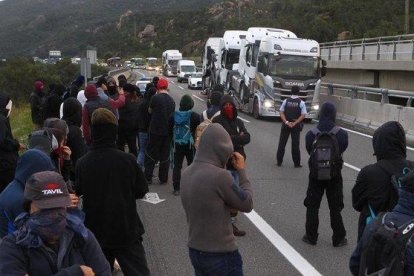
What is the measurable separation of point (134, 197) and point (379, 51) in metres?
34.1

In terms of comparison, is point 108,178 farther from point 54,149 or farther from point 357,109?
point 357,109

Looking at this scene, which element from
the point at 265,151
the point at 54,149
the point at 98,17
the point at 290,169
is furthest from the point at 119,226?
the point at 98,17

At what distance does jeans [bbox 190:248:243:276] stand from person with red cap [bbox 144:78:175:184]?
585cm

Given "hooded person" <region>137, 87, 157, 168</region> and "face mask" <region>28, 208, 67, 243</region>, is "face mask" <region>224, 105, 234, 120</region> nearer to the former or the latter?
"hooded person" <region>137, 87, 157, 168</region>

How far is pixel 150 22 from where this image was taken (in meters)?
161

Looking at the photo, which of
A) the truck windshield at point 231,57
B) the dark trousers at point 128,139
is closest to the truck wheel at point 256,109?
the truck windshield at point 231,57

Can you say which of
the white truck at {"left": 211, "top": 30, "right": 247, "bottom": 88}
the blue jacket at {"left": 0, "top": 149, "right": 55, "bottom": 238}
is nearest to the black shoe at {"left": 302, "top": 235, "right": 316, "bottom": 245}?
the blue jacket at {"left": 0, "top": 149, "right": 55, "bottom": 238}

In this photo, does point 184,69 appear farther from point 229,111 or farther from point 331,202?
point 331,202

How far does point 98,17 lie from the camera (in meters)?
182

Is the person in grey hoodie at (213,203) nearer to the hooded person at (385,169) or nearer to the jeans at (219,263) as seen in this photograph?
the jeans at (219,263)

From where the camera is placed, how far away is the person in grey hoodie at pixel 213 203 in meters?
4.04

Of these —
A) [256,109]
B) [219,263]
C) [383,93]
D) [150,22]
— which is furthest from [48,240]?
[150,22]

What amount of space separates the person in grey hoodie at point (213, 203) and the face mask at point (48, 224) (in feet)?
4.07

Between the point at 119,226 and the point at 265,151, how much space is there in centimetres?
1056
